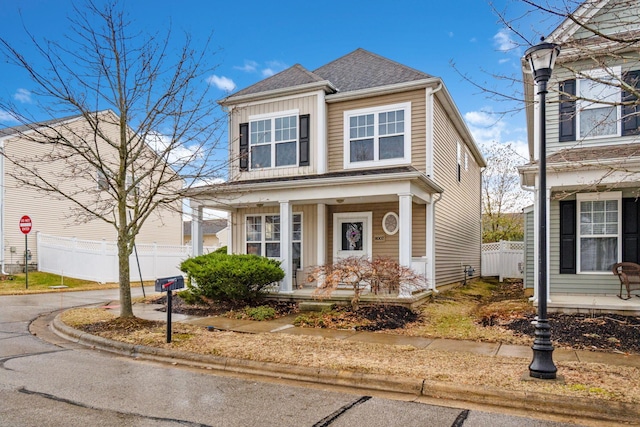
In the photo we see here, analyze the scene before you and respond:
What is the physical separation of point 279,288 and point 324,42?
35.4 feet

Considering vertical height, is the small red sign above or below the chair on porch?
above

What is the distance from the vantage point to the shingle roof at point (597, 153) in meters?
10.5

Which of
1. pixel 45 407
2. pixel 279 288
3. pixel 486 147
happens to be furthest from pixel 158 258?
pixel 486 147

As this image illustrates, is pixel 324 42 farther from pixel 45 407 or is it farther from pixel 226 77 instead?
pixel 45 407

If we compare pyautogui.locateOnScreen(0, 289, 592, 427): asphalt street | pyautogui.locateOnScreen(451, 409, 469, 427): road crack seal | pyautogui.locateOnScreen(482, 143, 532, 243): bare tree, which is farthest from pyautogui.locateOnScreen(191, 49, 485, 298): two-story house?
pyautogui.locateOnScreen(482, 143, 532, 243): bare tree

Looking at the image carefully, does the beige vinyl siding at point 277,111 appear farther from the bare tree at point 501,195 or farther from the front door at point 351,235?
the bare tree at point 501,195

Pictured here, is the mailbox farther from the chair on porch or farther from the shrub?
the chair on porch

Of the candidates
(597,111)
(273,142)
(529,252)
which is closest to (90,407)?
(273,142)

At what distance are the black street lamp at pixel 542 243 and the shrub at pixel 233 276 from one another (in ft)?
22.3

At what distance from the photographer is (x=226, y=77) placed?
37.7 ft

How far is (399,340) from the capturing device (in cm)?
821

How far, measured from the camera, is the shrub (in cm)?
1111

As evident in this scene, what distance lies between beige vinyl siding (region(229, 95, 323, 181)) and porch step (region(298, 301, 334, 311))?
4383mm

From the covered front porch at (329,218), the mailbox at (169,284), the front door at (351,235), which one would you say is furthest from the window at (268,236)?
the mailbox at (169,284)
